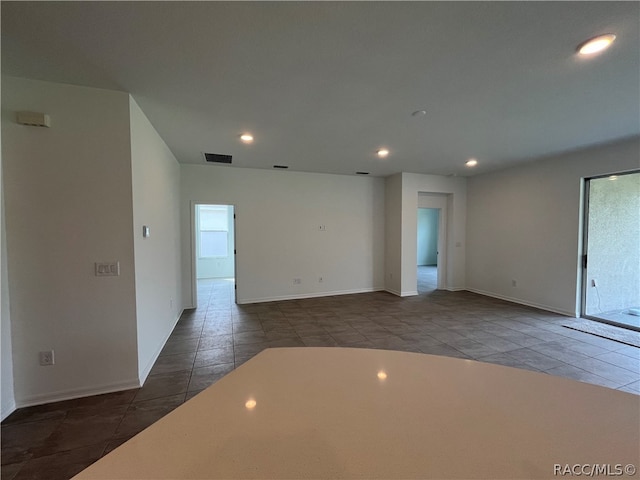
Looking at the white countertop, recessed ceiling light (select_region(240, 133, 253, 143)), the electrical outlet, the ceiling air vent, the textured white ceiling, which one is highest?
the ceiling air vent

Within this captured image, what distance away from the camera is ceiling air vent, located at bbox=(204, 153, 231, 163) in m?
4.36

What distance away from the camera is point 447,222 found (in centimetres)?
643

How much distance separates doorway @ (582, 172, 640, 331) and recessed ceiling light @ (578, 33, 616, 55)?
11.2ft

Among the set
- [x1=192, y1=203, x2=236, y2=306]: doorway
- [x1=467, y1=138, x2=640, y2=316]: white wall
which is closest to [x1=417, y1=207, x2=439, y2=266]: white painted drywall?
[x1=467, y1=138, x2=640, y2=316]: white wall

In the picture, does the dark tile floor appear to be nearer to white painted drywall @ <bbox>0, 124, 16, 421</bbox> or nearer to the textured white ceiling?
white painted drywall @ <bbox>0, 124, 16, 421</bbox>

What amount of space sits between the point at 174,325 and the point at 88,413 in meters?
1.98

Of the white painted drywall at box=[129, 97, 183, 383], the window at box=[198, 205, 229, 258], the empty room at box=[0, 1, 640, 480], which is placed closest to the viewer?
the empty room at box=[0, 1, 640, 480]

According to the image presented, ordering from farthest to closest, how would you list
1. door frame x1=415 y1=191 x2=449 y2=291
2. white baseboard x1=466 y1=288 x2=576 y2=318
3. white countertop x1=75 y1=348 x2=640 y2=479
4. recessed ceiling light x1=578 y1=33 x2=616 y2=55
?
door frame x1=415 y1=191 x2=449 y2=291, white baseboard x1=466 y1=288 x2=576 y2=318, recessed ceiling light x1=578 y1=33 x2=616 y2=55, white countertop x1=75 y1=348 x2=640 y2=479

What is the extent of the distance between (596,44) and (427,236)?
10.5 metres

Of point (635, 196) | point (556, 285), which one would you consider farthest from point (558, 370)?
point (635, 196)

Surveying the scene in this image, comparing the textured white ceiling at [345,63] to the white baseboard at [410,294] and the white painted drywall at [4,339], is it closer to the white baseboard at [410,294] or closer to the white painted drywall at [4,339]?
the white painted drywall at [4,339]

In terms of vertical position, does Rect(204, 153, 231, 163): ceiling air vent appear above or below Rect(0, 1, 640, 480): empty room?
above

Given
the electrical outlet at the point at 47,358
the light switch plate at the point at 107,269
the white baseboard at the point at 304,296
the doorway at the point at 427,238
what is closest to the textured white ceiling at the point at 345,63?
the light switch plate at the point at 107,269

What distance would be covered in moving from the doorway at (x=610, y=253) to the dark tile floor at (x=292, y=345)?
0.82 metres
